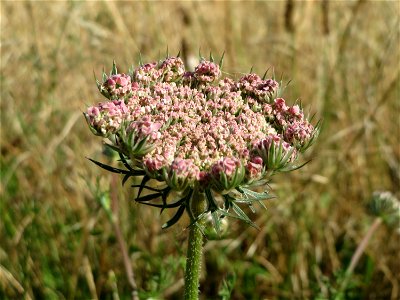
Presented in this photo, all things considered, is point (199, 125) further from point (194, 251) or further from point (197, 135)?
point (194, 251)

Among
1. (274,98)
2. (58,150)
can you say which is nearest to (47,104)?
(58,150)

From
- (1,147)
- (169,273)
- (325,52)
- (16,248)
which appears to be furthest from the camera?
(325,52)

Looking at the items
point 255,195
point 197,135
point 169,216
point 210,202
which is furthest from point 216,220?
point 169,216

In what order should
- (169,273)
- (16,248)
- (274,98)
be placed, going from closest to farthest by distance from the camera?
1. (274,98)
2. (169,273)
3. (16,248)

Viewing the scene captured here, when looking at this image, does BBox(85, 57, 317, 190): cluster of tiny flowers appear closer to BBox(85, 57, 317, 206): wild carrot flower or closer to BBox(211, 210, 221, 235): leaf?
BBox(85, 57, 317, 206): wild carrot flower

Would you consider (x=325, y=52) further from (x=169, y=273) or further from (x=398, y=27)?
(x=169, y=273)

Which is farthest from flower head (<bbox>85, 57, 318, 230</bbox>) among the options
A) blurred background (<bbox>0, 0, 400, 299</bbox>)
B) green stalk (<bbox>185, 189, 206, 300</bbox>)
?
blurred background (<bbox>0, 0, 400, 299</bbox>)
